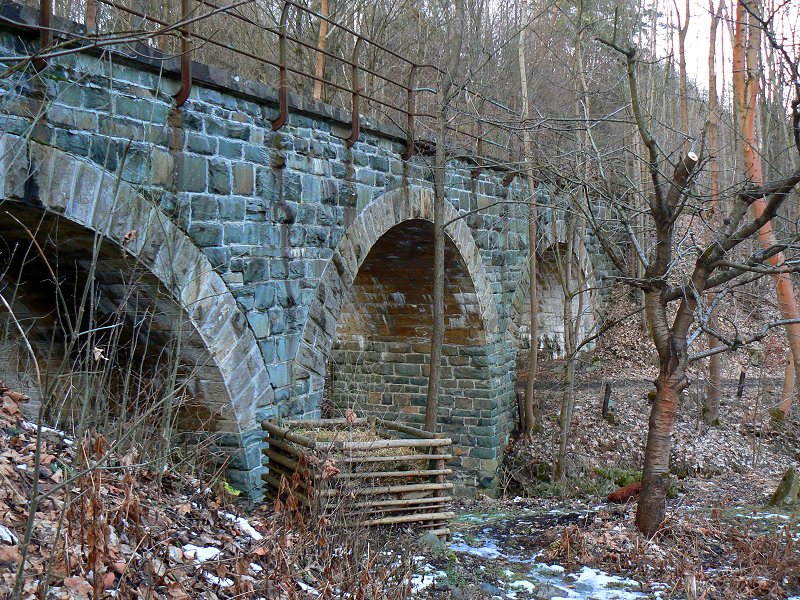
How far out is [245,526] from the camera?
4.54 meters

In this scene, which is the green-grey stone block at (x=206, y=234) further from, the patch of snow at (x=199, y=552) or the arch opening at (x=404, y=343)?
the arch opening at (x=404, y=343)

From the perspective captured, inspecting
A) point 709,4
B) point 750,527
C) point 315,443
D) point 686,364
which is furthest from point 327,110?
point 709,4

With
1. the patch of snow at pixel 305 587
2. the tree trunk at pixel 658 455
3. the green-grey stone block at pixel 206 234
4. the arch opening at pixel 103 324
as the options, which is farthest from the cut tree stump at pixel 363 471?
the tree trunk at pixel 658 455

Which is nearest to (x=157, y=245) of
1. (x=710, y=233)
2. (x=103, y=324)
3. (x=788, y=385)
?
(x=103, y=324)

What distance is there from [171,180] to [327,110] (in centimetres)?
218

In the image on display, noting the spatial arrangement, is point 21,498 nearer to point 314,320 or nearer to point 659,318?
point 314,320

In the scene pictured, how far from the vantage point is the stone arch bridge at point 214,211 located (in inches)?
182

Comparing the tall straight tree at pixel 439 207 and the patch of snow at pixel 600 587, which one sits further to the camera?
the tall straight tree at pixel 439 207

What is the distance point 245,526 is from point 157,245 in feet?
6.76

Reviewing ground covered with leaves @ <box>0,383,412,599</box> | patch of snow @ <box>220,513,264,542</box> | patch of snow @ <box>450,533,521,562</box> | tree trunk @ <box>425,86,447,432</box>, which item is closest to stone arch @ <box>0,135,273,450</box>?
ground covered with leaves @ <box>0,383,412,599</box>

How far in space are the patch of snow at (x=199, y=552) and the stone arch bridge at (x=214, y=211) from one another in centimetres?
130

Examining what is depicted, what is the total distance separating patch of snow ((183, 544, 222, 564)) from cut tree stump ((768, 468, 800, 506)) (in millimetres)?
6808

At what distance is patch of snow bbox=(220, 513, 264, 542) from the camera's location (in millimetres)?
4443

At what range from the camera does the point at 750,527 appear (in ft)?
22.8
